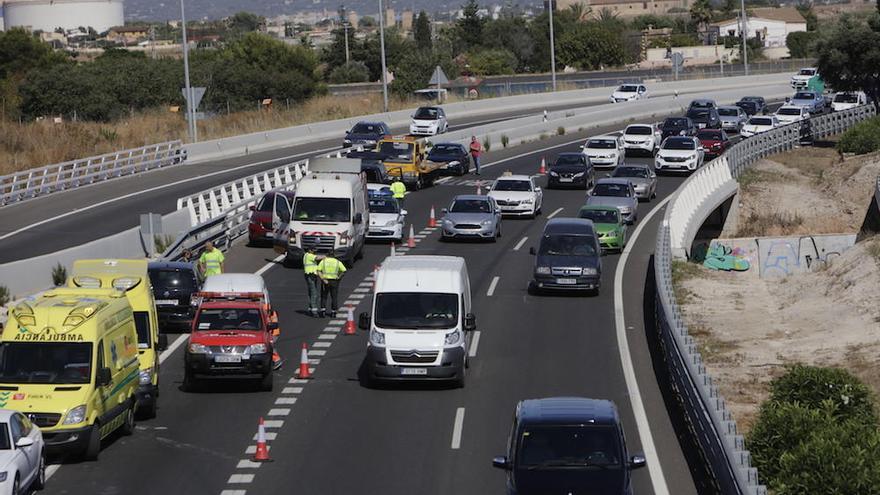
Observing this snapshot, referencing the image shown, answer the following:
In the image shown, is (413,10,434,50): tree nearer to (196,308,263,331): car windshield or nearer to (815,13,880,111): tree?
(815,13,880,111): tree

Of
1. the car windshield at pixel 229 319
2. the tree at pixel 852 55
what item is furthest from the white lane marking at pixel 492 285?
the tree at pixel 852 55

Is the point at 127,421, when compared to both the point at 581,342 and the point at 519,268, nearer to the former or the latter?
the point at 581,342

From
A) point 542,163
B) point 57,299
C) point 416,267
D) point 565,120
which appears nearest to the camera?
point 57,299

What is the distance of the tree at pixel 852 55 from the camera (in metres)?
75.2

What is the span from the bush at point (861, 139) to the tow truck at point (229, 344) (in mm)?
46410

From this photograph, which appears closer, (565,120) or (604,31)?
(565,120)

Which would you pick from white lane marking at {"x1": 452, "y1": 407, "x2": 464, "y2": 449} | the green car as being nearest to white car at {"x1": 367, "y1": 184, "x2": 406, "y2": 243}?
the green car

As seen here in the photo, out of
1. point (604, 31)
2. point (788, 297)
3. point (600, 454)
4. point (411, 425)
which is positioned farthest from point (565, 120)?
point (604, 31)

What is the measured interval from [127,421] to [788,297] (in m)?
25.8

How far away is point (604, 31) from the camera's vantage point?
15488 centimetres

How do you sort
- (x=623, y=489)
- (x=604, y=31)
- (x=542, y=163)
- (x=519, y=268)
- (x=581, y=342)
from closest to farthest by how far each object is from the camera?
(x=623, y=489) < (x=581, y=342) < (x=519, y=268) < (x=542, y=163) < (x=604, y=31)

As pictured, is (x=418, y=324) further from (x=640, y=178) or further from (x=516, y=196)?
(x=640, y=178)

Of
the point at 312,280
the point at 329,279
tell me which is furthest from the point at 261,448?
the point at 312,280

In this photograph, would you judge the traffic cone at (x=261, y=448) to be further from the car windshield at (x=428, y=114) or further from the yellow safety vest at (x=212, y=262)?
the car windshield at (x=428, y=114)
